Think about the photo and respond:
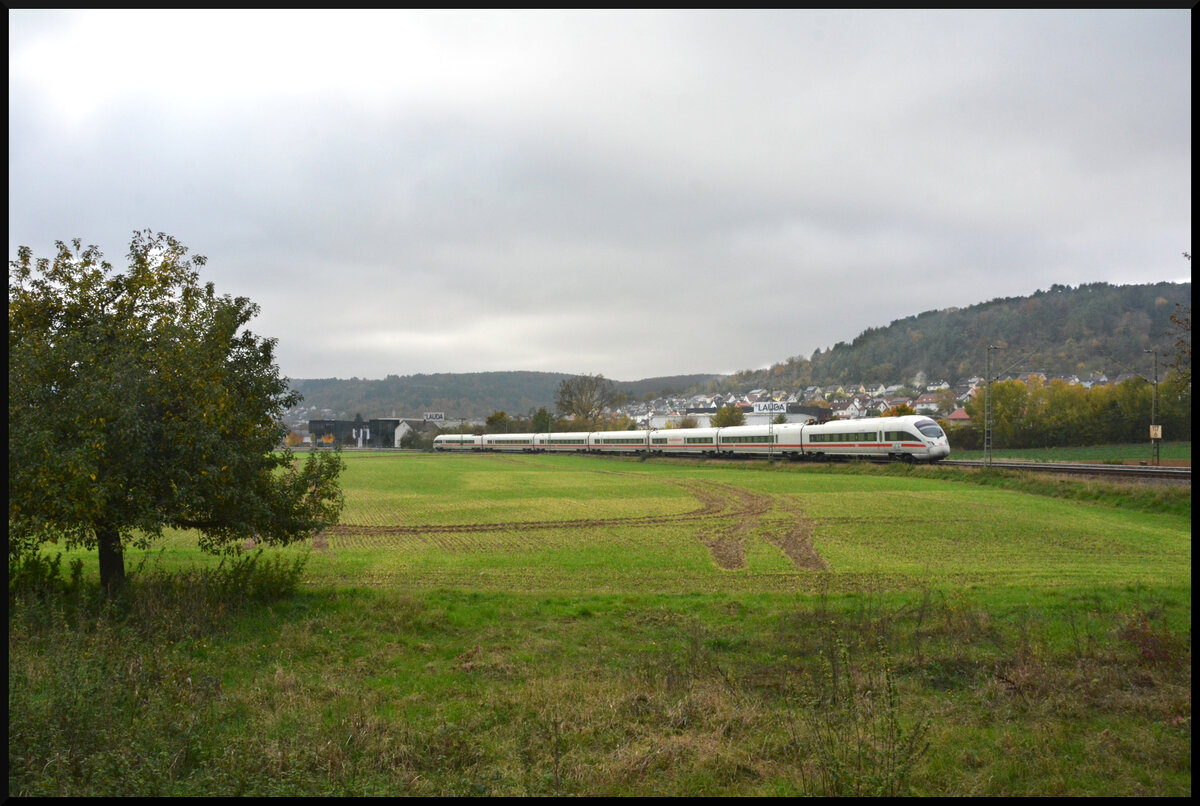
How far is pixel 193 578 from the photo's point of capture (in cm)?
1446

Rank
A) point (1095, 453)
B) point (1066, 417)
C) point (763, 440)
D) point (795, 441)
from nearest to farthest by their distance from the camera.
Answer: point (1095, 453) < point (795, 441) < point (763, 440) < point (1066, 417)

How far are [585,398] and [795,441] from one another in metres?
72.9

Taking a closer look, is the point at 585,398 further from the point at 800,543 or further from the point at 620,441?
the point at 800,543

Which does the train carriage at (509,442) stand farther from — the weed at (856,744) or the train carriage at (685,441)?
the weed at (856,744)

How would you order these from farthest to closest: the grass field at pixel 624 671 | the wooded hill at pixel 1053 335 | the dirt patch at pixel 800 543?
the wooded hill at pixel 1053 335, the dirt patch at pixel 800 543, the grass field at pixel 624 671

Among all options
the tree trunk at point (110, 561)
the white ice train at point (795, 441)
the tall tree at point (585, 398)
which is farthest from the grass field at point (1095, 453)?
the tall tree at point (585, 398)

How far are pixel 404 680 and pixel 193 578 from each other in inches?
268

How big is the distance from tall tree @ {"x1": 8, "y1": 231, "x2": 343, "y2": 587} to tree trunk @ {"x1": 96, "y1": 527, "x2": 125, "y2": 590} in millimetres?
37

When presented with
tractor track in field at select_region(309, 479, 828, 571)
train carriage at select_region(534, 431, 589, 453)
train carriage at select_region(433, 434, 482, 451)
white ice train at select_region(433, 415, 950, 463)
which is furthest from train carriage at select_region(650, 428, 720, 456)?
train carriage at select_region(433, 434, 482, 451)

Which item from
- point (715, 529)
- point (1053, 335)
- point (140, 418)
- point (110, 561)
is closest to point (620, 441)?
point (715, 529)

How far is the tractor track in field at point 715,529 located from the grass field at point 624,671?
1.57 ft

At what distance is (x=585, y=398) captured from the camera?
12862 centimetres

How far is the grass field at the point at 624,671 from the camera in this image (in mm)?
6488

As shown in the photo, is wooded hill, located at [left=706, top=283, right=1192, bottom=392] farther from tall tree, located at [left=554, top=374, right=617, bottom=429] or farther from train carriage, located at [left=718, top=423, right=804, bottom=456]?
train carriage, located at [left=718, top=423, right=804, bottom=456]
